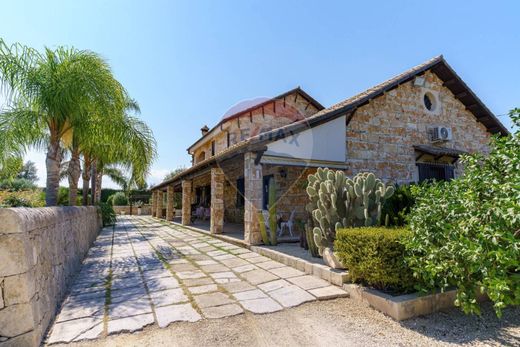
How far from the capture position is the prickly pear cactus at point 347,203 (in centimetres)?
476

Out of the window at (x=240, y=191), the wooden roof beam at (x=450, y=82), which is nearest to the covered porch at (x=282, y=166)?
the window at (x=240, y=191)

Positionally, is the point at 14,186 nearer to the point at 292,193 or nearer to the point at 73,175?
the point at 73,175

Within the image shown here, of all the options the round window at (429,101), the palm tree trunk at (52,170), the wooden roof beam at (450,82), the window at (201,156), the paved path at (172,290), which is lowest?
the paved path at (172,290)

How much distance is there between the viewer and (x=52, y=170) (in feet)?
20.4

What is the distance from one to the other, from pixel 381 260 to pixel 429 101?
951 centimetres

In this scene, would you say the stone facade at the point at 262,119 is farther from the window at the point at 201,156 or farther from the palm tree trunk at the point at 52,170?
the palm tree trunk at the point at 52,170

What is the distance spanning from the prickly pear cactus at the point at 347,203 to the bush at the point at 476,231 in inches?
45.5

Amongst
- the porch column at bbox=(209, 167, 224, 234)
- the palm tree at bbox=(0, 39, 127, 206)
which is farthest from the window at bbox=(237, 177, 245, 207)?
the palm tree at bbox=(0, 39, 127, 206)

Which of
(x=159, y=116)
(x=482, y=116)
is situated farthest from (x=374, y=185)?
(x=482, y=116)

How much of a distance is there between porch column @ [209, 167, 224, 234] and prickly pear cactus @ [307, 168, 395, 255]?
5.04 meters

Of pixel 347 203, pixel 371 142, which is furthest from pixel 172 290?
pixel 371 142

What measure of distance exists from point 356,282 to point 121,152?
739 centimetres

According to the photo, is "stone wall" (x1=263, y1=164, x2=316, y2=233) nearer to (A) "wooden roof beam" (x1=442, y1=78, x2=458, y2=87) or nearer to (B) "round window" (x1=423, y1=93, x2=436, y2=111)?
(B) "round window" (x1=423, y1=93, x2=436, y2=111)

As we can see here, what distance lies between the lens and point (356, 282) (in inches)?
162
